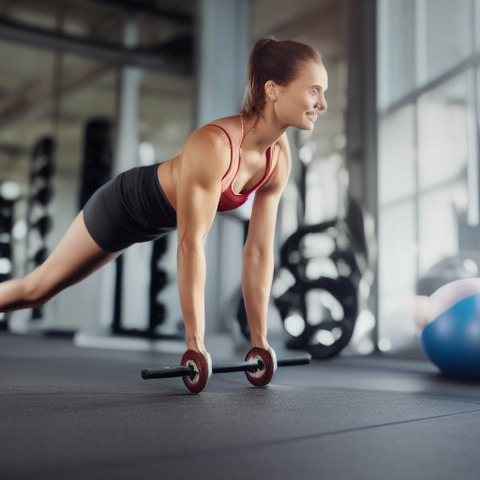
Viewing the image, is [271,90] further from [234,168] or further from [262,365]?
[262,365]

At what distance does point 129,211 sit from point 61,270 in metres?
0.30

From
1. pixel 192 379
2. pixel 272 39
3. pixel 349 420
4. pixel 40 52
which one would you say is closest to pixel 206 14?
pixel 40 52

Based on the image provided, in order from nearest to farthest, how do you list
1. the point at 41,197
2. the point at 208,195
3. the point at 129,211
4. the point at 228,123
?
the point at 208,195 → the point at 228,123 → the point at 129,211 → the point at 41,197

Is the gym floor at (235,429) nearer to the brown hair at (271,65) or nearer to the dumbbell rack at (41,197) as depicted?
the brown hair at (271,65)

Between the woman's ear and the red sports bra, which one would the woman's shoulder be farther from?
the woman's ear

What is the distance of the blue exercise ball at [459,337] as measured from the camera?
7.82 ft

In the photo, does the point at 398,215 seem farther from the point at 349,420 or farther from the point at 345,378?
the point at 349,420

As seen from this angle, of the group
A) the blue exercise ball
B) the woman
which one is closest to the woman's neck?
the woman

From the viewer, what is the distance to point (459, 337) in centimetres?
241

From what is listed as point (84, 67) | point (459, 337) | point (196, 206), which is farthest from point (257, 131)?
point (84, 67)

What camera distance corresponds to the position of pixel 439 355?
2564 mm

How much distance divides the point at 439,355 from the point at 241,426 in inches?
59.7

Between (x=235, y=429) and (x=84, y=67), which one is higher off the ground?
(x=84, y=67)

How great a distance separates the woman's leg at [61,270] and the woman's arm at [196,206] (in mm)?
373
